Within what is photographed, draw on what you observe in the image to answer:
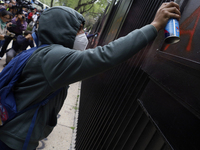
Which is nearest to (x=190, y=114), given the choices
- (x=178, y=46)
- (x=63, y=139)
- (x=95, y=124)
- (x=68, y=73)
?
(x=178, y=46)

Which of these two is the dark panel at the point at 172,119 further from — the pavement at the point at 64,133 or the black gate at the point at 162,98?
the pavement at the point at 64,133

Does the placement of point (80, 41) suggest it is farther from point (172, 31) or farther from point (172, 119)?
point (172, 119)

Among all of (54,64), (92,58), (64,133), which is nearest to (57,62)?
(54,64)

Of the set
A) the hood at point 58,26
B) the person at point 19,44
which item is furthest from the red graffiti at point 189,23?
the person at point 19,44

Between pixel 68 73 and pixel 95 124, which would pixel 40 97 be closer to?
pixel 68 73

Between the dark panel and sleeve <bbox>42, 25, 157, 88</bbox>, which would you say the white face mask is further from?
the dark panel

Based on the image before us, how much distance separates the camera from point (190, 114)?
0.98 meters

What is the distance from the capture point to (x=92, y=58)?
1203 mm

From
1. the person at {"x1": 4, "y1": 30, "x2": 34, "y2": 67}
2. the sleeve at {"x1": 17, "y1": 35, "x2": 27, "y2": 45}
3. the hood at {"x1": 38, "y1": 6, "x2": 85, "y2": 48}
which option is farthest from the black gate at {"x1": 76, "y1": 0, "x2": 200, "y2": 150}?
the sleeve at {"x1": 17, "y1": 35, "x2": 27, "y2": 45}

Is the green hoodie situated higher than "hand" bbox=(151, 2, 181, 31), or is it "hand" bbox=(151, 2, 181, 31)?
"hand" bbox=(151, 2, 181, 31)

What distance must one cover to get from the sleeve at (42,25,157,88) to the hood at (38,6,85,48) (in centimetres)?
22

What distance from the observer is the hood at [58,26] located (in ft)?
4.93

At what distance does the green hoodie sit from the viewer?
1.18 meters

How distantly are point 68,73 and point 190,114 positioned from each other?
815mm
